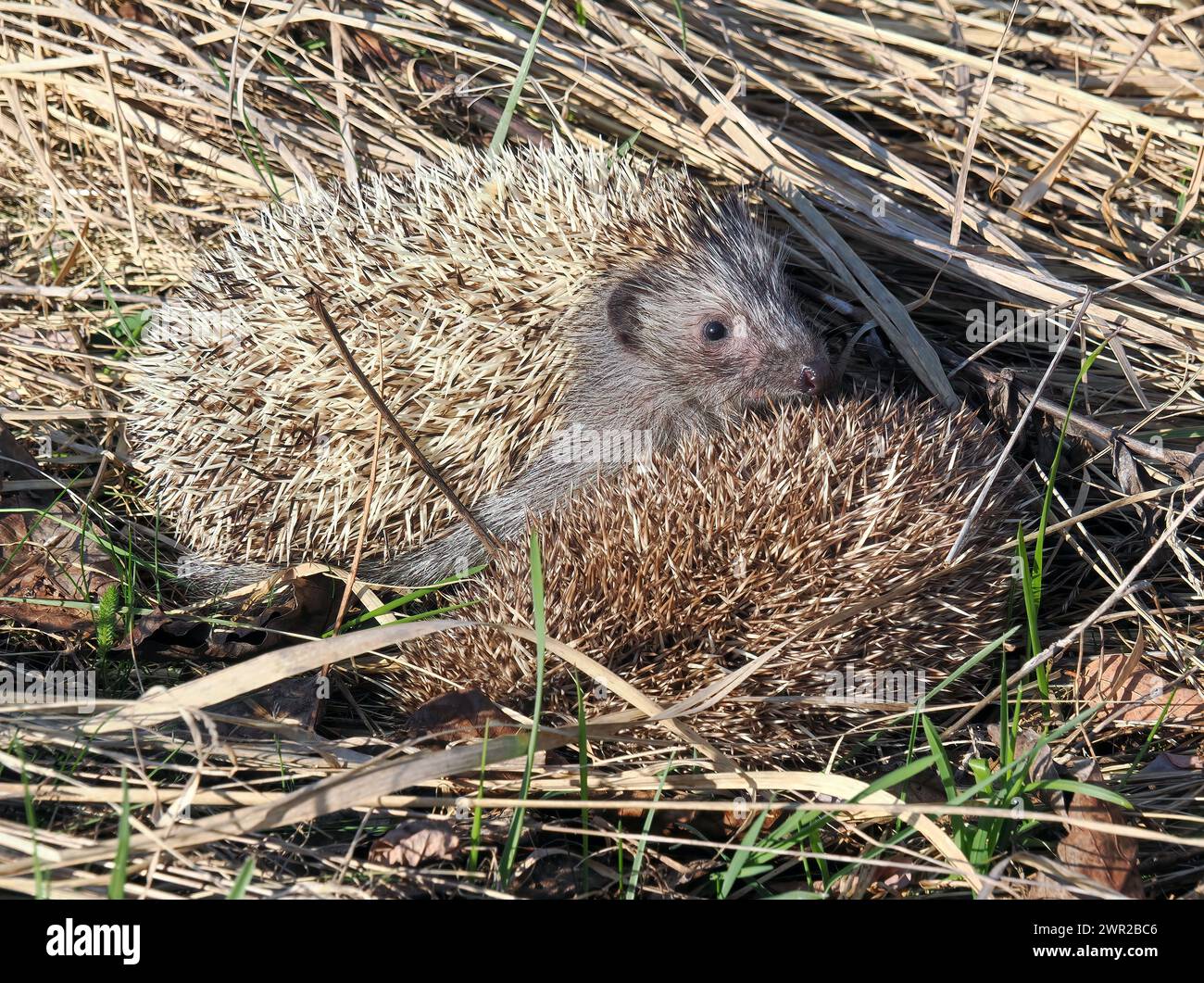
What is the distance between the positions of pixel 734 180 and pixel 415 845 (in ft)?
11.4

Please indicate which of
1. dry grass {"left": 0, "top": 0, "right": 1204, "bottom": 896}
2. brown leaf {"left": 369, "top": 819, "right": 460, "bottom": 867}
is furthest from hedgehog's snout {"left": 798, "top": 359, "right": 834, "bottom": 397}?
brown leaf {"left": 369, "top": 819, "right": 460, "bottom": 867}

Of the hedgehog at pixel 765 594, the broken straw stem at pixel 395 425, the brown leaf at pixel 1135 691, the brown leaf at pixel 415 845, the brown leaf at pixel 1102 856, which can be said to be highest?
the broken straw stem at pixel 395 425

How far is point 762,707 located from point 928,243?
8.26ft

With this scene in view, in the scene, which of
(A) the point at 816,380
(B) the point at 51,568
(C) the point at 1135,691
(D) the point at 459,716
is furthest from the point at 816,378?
(B) the point at 51,568

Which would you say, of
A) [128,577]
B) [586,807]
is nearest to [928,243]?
[586,807]

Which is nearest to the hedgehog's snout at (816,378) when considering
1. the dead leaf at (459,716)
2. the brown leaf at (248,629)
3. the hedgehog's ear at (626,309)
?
the hedgehog's ear at (626,309)

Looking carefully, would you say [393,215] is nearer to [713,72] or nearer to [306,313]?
[306,313]

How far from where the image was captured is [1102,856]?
2.98m

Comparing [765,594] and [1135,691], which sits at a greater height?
[765,594]

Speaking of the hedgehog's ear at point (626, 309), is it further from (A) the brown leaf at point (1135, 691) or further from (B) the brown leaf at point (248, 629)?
(A) the brown leaf at point (1135, 691)

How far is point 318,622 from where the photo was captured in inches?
164

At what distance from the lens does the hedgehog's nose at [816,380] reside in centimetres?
421

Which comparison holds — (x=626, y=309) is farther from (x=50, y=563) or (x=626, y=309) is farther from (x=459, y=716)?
(x=50, y=563)

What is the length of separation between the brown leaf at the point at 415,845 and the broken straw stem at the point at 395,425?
1056 mm
